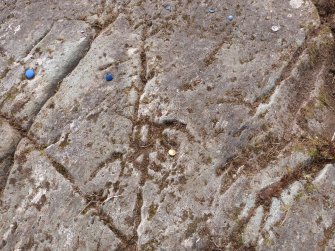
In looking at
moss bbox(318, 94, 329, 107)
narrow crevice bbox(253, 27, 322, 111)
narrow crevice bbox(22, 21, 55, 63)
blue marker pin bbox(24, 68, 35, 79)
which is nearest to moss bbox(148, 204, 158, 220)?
narrow crevice bbox(253, 27, 322, 111)

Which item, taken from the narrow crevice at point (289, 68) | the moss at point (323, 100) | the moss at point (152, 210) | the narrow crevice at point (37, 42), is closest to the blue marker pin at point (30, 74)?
the narrow crevice at point (37, 42)

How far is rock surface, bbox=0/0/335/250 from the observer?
5.67 meters

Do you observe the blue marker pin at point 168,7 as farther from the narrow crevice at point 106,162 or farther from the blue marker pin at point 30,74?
the narrow crevice at point 106,162

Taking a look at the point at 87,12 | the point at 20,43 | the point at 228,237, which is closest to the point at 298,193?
the point at 228,237

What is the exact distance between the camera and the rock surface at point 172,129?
223 inches

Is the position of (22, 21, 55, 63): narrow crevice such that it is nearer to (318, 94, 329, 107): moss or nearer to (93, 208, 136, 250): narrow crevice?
(93, 208, 136, 250): narrow crevice

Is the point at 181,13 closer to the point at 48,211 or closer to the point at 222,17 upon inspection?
the point at 222,17

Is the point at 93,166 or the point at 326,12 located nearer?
the point at 93,166

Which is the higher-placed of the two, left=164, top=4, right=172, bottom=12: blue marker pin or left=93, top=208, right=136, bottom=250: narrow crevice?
left=164, top=4, right=172, bottom=12: blue marker pin

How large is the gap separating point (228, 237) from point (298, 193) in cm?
106

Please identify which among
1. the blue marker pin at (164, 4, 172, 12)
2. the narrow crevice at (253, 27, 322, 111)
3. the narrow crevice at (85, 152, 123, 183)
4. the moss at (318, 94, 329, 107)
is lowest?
the moss at (318, 94, 329, 107)

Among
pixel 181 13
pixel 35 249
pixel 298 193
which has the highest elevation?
pixel 181 13

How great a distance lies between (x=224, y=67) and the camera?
6734 mm

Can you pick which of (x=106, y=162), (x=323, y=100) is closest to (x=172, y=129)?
(x=106, y=162)
